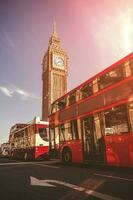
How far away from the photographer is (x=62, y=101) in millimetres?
14055

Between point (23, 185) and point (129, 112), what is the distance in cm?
450

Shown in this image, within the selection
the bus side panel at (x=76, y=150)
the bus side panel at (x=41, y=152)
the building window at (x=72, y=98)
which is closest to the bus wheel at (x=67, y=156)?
the bus side panel at (x=76, y=150)

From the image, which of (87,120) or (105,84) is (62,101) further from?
(105,84)

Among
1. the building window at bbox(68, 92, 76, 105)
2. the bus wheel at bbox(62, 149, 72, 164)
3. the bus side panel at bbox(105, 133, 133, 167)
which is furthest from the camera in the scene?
the bus wheel at bbox(62, 149, 72, 164)

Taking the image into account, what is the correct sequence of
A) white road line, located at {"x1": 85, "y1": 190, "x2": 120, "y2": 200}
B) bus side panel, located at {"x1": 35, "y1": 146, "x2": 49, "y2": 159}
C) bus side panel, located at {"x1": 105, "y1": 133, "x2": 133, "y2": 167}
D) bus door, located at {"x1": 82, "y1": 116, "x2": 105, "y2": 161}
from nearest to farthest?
1. white road line, located at {"x1": 85, "y1": 190, "x2": 120, "y2": 200}
2. bus side panel, located at {"x1": 105, "y1": 133, "x2": 133, "y2": 167}
3. bus door, located at {"x1": 82, "y1": 116, "x2": 105, "y2": 161}
4. bus side panel, located at {"x1": 35, "y1": 146, "x2": 49, "y2": 159}

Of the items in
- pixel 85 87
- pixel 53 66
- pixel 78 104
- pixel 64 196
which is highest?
pixel 53 66

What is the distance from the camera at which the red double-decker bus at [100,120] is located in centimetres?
903

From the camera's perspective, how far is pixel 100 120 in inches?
407

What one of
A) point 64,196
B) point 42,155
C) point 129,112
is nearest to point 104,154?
point 129,112

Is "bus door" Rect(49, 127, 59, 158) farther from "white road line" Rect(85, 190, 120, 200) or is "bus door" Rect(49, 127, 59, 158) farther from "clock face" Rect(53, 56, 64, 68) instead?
"clock face" Rect(53, 56, 64, 68)

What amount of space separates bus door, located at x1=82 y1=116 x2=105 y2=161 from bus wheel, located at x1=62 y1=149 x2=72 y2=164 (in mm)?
1549

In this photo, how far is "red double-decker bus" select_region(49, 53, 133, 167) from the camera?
903cm

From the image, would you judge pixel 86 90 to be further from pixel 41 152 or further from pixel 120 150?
pixel 41 152

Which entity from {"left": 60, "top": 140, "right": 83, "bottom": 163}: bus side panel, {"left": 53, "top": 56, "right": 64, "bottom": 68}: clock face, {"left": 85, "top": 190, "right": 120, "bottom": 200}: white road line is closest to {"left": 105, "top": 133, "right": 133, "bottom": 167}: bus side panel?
{"left": 60, "top": 140, "right": 83, "bottom": 163}: bus side panel
